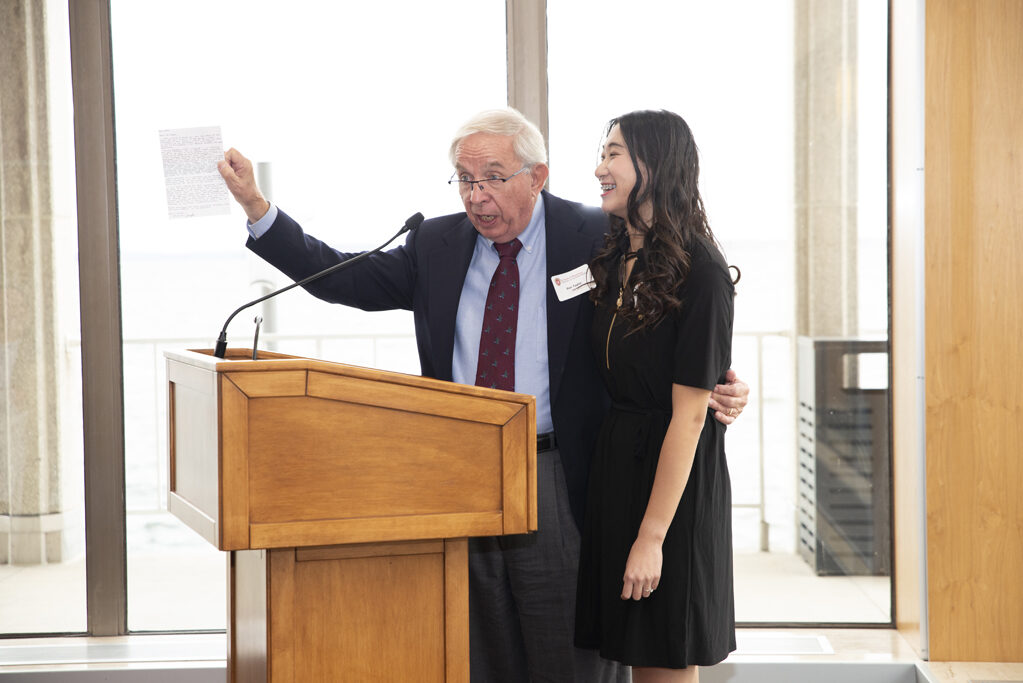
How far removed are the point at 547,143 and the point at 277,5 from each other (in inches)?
39.1

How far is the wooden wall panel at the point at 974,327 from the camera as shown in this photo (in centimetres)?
269

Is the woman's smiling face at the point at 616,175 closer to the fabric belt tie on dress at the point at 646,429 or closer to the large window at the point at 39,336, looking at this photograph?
the fabric belt tie on dress at the point at 646,429

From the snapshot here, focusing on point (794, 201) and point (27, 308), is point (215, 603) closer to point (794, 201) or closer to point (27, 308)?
point (27, 308)

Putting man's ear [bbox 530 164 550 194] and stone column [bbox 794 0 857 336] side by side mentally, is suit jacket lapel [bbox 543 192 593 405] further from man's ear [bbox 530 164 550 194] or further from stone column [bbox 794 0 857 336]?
stone column [bbox 794 0 857 336]

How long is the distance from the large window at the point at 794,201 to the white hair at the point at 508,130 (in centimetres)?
101

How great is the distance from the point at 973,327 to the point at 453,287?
5.51ft

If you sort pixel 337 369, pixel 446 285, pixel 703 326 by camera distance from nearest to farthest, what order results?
1. pixel 337 369
2. pixel 703 326
3. pixel 446 285

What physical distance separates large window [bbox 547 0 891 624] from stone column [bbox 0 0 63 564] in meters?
1.68

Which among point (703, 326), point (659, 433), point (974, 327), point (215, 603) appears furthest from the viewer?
point (215, 603)

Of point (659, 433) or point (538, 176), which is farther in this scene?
point (538, 176)

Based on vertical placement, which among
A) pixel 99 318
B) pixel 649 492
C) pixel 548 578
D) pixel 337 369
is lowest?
pixel 548 578

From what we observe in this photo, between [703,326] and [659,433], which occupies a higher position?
[703,326]

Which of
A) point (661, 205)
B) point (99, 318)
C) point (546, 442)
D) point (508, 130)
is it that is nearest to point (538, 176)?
point (508, 130)

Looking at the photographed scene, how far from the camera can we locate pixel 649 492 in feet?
5.61
